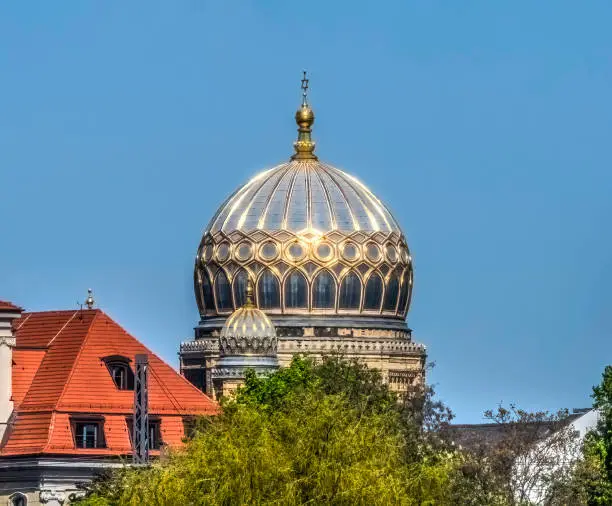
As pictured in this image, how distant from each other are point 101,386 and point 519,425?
10224 millimetres

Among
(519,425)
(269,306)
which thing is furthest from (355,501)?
(269,306)

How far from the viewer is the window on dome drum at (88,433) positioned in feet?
304

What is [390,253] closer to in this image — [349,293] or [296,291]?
[349,293]

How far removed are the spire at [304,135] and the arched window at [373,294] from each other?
4426 millimetres

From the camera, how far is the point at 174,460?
3073 inches

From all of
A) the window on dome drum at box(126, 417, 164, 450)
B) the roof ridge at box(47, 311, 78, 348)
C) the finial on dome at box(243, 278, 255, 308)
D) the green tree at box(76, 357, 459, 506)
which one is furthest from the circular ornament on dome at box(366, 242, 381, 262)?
the green tree at box(76, 357, 459, 506)

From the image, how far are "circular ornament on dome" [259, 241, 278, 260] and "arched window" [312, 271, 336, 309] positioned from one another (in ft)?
5.01

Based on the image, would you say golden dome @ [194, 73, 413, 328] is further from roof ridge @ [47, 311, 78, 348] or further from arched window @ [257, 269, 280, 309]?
roof ridge @ [47, 311, 78, 348]

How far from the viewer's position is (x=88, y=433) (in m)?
92.9

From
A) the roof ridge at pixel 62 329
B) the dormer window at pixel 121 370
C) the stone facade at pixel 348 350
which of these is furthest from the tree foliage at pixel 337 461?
the stone facade at pixel 348 350

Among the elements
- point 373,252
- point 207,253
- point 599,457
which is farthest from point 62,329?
point 373,252

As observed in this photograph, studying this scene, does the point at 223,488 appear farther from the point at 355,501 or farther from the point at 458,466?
the point at 458,466

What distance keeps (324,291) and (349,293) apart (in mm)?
801

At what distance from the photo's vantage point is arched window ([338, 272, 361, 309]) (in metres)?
118
